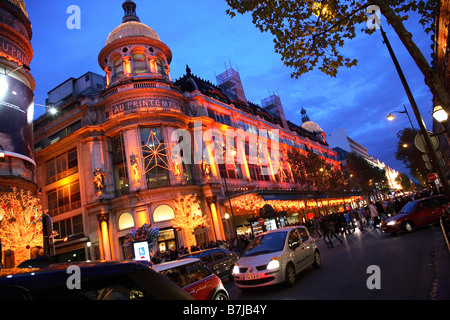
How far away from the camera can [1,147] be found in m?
23.6

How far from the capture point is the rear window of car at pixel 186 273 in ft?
20.9

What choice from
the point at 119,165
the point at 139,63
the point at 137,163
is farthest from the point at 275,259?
the point at 139,63

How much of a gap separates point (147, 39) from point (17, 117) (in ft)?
53.7

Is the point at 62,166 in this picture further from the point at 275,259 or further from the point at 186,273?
the point at 186,273

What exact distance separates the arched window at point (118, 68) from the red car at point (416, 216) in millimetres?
31159

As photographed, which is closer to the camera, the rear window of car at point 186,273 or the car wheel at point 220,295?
the rear window of car at point 186,273

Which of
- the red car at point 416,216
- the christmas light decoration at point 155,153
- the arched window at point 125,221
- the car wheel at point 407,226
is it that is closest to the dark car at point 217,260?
the red car at point 416,216

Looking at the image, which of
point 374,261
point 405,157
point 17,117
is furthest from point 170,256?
point 405,157

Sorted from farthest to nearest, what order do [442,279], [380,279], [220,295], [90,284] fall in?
[380,279] < [220,295] < [442,279] < [90,284]

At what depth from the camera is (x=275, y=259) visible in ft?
28.4

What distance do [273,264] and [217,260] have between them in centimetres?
477

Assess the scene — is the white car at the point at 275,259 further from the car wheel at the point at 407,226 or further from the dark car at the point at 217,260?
the car wheel at the point at 407,226

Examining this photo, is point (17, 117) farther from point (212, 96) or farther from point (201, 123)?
point (212, 96)

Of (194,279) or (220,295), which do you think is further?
(220,295)
